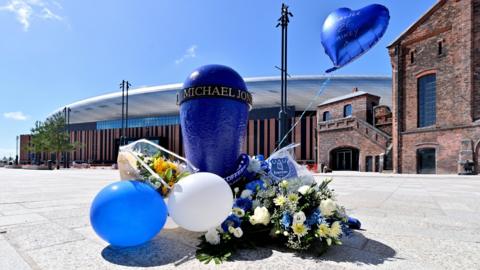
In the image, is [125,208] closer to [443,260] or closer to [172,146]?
[443,260]

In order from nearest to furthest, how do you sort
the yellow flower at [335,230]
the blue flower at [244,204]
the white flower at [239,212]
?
the yellow flower at [335,230] < the white flower at [239,212] < the blue flower at [244,204]

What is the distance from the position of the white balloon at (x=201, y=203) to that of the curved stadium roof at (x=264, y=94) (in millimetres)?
42017

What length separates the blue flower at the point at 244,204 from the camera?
3104 mm

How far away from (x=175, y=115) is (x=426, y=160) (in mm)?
44944

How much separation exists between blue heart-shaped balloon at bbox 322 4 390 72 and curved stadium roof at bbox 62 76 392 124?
128 ft

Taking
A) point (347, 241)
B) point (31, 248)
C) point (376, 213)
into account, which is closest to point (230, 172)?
point (347, 241)

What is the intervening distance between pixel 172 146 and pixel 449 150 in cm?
4181

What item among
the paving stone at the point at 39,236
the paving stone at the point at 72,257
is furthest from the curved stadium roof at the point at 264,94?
Result: the paving stone at the point at 72,257

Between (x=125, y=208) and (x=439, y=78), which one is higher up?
(x=439, y=78)

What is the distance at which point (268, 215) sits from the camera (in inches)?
111

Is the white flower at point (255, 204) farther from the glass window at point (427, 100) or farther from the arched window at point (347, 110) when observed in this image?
the arched window at point (347, 110)

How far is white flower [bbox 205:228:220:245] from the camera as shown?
2.73 metres

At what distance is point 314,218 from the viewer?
8.96 feet

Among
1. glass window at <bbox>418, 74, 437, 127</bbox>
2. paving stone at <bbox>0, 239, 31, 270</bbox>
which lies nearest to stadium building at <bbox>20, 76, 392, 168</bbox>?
glass window at <bbox>418, 74, 437, 127</bbox>
